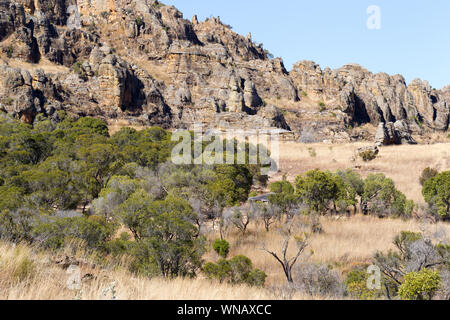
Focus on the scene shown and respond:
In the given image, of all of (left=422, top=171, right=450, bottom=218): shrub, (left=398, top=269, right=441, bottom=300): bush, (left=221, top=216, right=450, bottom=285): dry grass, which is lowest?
(left=221, top=216, right=450, bottom=285): dry grass

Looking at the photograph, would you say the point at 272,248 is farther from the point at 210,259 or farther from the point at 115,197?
the point at 115,197

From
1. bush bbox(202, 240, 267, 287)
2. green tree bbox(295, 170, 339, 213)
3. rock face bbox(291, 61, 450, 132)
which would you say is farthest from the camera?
rock face bbox(291, 61, 450, 132)

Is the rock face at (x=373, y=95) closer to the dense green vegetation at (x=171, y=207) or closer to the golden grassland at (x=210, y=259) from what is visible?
the dense green vegetation at (x=171, y=207)

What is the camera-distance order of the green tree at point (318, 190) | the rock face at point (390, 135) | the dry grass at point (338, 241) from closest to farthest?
the dry grass at point (338, 241), the green tree at point (318, 190), the rock face at point (390, 135)

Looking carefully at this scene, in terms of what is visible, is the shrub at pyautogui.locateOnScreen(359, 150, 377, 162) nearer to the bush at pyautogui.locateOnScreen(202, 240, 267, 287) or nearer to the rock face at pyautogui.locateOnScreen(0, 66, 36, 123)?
the bush at pyautogui.locateOnScreen(202, 240, 267, 287)

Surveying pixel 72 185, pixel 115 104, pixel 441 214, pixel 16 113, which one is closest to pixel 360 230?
pixel 441 214

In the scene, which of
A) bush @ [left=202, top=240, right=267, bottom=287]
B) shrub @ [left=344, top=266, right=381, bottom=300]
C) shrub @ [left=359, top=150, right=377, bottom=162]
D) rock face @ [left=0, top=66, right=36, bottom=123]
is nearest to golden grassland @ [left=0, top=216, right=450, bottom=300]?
bush @ [left=202, top=240, right=267, bottom=287]

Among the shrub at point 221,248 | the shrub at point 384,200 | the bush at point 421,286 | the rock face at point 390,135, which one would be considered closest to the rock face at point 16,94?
the shrub at point 221,248

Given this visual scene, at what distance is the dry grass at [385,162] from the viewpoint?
2534 cm

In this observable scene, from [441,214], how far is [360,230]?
4148mm

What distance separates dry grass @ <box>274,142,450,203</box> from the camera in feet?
83.1

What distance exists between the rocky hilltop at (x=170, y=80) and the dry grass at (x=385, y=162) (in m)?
9.15

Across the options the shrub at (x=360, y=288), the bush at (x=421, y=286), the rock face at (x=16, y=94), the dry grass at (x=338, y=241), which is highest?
the rock face at (x=16, y=94)

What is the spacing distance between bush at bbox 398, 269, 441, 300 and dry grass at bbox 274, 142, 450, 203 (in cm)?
1613
